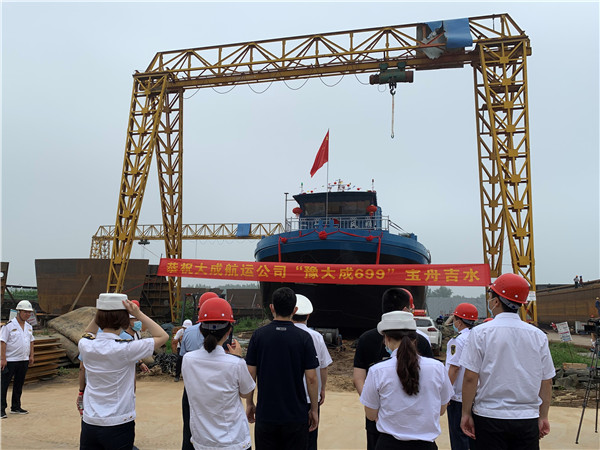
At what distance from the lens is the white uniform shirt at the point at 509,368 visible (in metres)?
3.00

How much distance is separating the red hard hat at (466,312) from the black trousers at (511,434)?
1.77m

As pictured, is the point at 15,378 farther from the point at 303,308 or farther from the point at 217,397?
the point at 217,397

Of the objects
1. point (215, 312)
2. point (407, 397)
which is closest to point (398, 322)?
point (407, 397)

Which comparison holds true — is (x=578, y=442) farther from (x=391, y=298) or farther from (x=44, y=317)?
(x=44, y=317)

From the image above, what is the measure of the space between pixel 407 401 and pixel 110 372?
1942 millimetres

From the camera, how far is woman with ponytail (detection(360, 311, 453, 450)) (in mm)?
2506

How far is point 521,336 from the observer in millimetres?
3051

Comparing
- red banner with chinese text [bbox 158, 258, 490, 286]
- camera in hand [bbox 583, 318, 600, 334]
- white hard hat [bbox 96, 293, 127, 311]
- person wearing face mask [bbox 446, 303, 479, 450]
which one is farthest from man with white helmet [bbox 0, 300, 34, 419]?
camera in hand [bbox 583, 318, 600, 334]

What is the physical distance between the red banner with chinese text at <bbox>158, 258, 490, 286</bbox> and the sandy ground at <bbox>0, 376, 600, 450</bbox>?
13.8ft

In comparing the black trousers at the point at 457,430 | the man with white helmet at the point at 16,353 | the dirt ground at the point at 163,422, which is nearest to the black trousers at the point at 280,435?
the black trousers at the point at 457,430

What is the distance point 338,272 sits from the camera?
12.7m

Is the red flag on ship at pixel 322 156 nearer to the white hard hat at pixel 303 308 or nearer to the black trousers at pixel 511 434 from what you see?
the white hard hat at pixel 303 308

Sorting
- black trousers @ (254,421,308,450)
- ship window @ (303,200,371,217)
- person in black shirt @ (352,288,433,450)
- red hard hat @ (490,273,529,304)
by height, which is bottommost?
black trousers @ (254,421,308,450)

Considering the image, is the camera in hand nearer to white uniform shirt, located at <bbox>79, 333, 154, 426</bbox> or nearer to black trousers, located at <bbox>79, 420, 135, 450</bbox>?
white uniform shirt, located at <bbox>79, 333, 154, 426</bbox>
